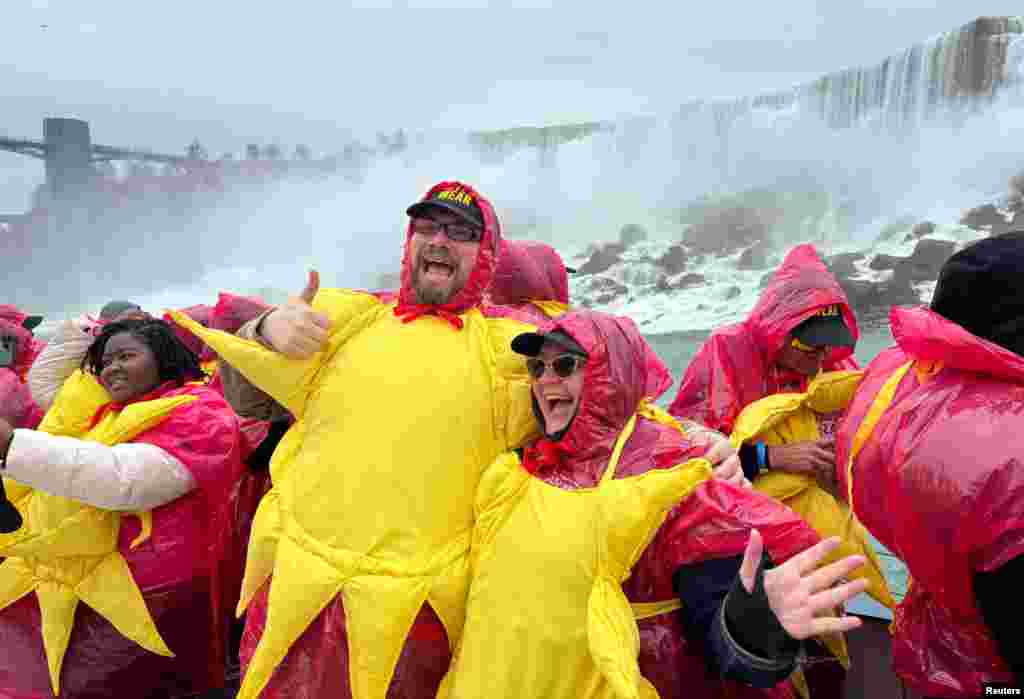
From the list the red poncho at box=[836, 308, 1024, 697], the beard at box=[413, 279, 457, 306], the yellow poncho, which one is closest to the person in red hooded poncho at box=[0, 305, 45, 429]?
the yellow poncho

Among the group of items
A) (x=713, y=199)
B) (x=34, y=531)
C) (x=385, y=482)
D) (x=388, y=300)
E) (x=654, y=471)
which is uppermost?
(x=388, y=300)

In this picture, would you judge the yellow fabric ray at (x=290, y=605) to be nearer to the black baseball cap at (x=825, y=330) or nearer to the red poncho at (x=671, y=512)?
the red poncho at (x=671, y=512)

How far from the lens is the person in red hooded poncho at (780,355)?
2.34 m

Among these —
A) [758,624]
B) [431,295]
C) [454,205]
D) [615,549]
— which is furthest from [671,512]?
[454,205]

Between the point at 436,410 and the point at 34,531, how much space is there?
129 cm

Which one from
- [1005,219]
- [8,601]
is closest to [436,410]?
[8,601]

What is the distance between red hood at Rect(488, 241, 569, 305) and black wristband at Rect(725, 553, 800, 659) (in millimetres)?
1694

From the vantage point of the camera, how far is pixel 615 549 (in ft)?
4.53

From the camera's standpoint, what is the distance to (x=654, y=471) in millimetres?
1412

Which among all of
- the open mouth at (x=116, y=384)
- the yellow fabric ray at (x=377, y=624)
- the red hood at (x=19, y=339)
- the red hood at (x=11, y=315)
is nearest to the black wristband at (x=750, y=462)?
the yellow fabric ray at (x=377, y=624)

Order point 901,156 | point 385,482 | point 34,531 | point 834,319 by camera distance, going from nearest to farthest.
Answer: point 385,482
point 34,531
point 834,319
point 901,156

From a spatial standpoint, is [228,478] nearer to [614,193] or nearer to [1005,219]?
[1005,219]

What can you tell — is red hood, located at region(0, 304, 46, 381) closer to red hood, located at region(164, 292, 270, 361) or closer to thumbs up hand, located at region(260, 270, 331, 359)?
red hood, located at region(164, 292, 270, 361)

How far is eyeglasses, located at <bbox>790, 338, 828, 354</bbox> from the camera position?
2410 millimetres
